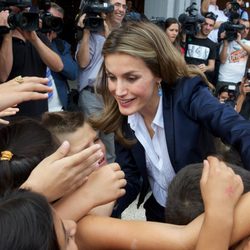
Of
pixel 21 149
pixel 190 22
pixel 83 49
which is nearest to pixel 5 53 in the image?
pixel 83 49

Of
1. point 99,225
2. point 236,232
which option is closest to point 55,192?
point 99,225

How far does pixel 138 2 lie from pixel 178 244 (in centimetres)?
616

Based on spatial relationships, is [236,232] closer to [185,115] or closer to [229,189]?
[229,189]

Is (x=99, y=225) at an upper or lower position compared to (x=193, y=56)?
upper

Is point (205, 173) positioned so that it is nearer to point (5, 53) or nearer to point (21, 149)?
point (21, 149)

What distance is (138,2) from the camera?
6711 millimetres

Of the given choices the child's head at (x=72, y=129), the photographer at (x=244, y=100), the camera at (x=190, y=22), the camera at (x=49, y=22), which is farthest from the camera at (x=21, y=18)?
the photographer at (x=244, y=100)

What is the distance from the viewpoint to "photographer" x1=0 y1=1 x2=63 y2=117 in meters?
2.32

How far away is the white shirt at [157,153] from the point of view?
4.90 feet

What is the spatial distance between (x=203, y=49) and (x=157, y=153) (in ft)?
9.38

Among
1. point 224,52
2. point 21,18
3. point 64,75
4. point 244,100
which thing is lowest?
point 244,100

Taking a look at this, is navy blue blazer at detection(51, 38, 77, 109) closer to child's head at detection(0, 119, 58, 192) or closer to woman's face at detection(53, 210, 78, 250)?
child's head at detection(0, 119, 58, 192)

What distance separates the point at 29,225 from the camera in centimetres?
72

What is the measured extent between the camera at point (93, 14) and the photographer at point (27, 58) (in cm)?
44
